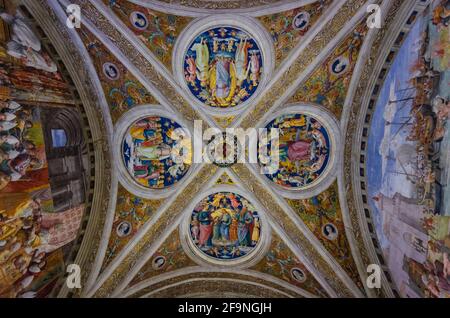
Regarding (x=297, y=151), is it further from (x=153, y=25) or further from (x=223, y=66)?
(x=153, y=25)

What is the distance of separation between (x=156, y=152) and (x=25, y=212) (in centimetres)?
361

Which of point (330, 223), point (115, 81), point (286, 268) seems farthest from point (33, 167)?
point (330, 223)

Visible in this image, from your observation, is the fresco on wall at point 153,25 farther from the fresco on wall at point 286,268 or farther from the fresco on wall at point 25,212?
the fresco on wall at point 286,268

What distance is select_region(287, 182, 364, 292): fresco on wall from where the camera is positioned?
8758 millimetres

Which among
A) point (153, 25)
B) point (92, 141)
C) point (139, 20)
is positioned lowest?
point (92, 141)

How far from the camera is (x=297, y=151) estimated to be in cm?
914

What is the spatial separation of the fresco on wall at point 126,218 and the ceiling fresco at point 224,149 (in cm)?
4

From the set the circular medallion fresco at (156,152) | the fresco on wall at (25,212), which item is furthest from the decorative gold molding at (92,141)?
the fresco on wall at (25,212)

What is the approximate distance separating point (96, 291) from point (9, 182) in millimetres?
4143

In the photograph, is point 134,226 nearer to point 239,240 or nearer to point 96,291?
point 96,291

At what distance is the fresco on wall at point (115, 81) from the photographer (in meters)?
7.84

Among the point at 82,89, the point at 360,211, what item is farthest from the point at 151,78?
the point at 360,211

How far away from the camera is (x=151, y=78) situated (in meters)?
8.62

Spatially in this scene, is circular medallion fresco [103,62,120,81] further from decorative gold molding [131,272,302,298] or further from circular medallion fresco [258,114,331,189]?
decorative gold molding [131,272,302,298]
